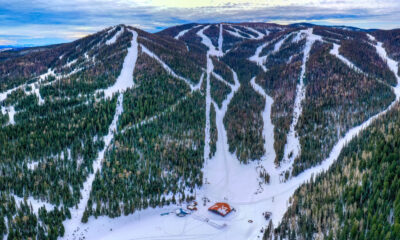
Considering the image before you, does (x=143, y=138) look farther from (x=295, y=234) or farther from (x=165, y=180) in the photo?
(x=295, y=234)

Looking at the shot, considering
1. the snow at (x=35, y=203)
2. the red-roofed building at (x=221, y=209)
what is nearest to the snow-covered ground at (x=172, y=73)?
the red-roofed building at (x=221, y=209)

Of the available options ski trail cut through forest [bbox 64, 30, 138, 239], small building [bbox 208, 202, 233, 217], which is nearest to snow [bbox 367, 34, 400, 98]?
small building [bbox 208, 202, 233, 217]

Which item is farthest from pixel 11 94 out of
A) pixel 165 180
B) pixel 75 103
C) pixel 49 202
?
pixel 165 180

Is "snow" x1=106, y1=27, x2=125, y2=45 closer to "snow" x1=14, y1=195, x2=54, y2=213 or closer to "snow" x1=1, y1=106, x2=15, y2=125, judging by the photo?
"snow" x1=1, y1=106, x2=15, y2=125

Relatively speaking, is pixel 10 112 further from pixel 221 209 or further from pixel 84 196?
pixel 221 209

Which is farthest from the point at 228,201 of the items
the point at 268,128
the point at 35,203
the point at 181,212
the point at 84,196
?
the point at 35,203

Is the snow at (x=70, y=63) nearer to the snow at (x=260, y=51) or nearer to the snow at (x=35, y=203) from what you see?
the snow at (x=35, y=203)

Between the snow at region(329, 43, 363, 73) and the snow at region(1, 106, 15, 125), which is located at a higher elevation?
the snow at region(329, 43, 363, 73)
